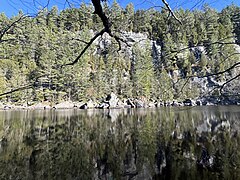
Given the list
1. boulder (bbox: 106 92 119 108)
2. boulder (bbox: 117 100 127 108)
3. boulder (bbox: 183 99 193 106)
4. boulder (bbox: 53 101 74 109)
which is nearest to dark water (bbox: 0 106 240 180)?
boulder (bbox: 106 92 119 108)

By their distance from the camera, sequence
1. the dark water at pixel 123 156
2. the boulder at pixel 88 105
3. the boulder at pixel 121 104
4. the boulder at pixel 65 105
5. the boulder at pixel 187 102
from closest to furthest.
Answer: the dark water at pixel 123 156 → the boulder at pixel 88 105 → the boulder at pixel 65 105 → the boulder at pixel 121 104 → the boulder at pixel 187 102

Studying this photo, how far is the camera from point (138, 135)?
15383 millimetres

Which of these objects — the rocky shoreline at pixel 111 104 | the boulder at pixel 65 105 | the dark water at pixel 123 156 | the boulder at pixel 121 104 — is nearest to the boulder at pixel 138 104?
the rocky shoreline at pixel 111 104

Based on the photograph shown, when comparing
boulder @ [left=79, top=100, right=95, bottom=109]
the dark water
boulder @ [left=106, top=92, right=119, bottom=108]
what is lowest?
the dark water

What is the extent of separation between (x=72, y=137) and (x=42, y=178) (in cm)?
733

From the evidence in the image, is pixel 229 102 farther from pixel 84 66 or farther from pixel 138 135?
pixel 138 135

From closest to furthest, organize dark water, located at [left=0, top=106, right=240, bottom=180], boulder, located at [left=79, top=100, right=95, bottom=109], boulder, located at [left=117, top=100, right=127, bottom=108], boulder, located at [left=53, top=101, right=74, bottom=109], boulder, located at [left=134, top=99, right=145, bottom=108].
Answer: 1. dark water, located at [left=0, top=106, right=240, bottom=180]
2. boulder, located at [left=79, top=100, right=95, bottom=109]
3. boulder, located at [left=53, top=101, right=74, bottom=109]
4. boulder, located at [left=134, top=99, right=145, bottom=108]
5. boulder, located at [left=117, top=100, right=127, bottom=108]

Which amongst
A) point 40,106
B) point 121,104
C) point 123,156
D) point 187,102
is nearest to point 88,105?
point 121,104

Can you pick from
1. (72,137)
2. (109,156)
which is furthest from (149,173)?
(72,137)

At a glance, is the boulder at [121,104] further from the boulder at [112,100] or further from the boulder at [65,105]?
the boulder at [65,105]

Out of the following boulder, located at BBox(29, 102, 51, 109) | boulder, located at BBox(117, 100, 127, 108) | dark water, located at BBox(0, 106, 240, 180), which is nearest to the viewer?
dark water, located at BBox(0, 106, 240, 180)

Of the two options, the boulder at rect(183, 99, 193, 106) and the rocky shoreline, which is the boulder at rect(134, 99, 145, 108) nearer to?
the rocky shoreline

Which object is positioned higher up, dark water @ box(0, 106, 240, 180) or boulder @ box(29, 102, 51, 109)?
boulder @ box(29, 102, 51, 109)

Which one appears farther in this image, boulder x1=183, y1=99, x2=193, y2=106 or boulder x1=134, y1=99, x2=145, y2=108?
boulder x1=183, y1=99, x2=193, y2=106
